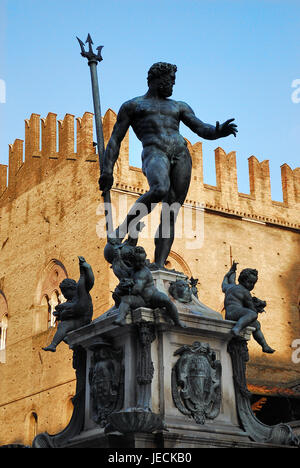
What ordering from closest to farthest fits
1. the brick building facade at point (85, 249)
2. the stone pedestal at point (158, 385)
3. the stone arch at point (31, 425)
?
the stone pedestal at point (158, 385) → the brick building facade at point (85, 249) → the stone arch at point (31, 425)

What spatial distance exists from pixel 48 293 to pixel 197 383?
17.6 meters

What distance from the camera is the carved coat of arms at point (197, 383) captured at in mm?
6492

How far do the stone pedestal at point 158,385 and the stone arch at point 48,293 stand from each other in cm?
1658

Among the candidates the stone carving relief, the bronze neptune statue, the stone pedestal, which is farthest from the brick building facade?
the stone carving relief

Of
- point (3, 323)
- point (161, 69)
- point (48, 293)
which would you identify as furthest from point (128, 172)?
point (161, 69)

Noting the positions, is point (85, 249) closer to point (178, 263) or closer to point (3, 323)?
point (178, 263)

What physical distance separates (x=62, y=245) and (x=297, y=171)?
25.9 feet

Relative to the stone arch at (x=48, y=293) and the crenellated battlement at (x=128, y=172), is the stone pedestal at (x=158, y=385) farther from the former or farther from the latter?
the stone arch at (x=48, y=293)

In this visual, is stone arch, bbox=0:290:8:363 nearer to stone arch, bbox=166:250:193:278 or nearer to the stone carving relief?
stone arch, bbox=166:250:193:278

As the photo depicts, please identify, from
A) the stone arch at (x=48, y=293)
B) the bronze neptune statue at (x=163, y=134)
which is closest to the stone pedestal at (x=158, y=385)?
the bronze neptune statue at (x=163, y=134)

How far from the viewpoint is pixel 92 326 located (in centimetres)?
Answer: 683

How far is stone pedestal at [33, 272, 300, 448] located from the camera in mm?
6188

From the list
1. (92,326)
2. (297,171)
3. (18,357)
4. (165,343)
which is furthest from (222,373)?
(297,171)
